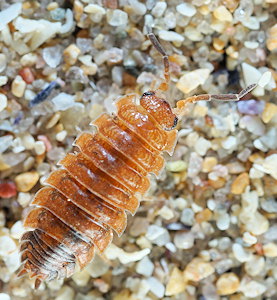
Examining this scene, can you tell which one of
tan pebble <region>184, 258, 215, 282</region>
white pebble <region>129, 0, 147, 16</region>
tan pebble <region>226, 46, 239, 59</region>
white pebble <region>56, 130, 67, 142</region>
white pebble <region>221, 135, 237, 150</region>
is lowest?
tan pebble <region>184, 258, 215, 282</region>

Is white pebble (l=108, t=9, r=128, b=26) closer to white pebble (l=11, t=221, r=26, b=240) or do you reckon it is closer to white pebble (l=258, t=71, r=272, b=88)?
white pebble (l=258, t=71, r=272, b=88)

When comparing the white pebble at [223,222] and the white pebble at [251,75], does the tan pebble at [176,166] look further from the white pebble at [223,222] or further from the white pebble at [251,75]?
the white pebble at [251,75]

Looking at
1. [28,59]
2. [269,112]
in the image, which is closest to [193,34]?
[269,112]

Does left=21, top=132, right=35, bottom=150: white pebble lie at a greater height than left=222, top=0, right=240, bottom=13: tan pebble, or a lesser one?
greater

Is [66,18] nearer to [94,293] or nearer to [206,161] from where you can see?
[206,161]

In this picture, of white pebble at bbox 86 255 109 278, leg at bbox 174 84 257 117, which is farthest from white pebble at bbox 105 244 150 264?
leg at bbox 174 84 257 117

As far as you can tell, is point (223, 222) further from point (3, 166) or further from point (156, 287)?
point (3, 166)
